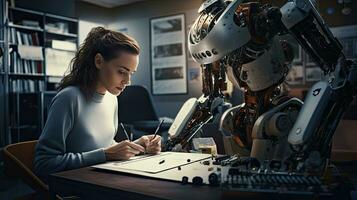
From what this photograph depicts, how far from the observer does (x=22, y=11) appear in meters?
3.37

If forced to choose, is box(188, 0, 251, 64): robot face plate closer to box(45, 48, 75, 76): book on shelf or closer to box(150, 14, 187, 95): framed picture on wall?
box(45, 48, 75, 76): book on shelf

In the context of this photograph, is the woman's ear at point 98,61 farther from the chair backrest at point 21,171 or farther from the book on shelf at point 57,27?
the book on shelf at point 57,27

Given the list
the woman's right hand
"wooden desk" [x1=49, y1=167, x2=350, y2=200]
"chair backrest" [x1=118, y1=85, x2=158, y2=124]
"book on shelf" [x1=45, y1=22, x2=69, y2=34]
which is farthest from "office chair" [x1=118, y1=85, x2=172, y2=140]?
"wooden desk" [x1=49, y1=167, x2=350, y2=200]

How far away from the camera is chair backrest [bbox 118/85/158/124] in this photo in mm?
2709

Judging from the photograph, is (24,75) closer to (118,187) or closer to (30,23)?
(30,23)

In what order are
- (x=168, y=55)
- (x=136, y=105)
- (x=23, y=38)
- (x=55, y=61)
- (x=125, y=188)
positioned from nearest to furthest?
(x=125, y=188) → (x=136, y=105) → (x=23, y=38) → (x=55, y=61) → (x=168, y=55)

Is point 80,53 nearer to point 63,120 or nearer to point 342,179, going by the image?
point 63,120

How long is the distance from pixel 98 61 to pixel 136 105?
1607mm

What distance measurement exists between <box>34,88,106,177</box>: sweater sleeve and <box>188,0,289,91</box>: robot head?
427mm

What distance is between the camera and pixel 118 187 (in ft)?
2.09

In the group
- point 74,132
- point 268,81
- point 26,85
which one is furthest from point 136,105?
point 268,81

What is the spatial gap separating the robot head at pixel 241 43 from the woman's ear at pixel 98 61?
1.15ft

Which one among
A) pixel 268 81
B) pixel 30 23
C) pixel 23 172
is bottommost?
pixel 23 172

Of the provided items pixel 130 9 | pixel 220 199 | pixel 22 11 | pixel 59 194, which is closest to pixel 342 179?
pixel 220 199
